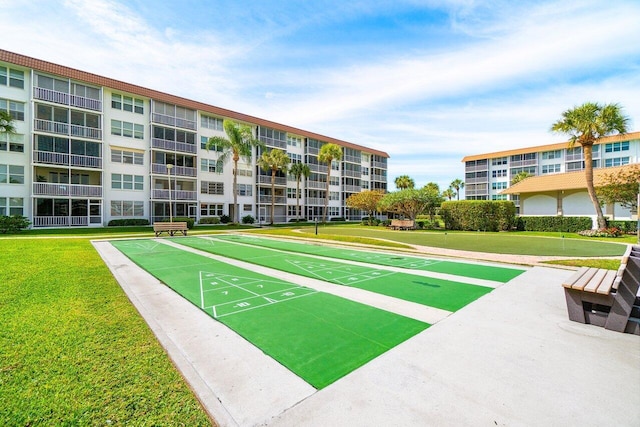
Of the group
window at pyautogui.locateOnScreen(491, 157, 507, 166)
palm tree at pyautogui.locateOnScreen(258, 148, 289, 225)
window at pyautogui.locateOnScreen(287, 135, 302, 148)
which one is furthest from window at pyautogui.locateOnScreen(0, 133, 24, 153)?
window at pyautogui.locateOnScreen(491, 157, 507, 166)

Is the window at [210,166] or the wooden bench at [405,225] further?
the window at [210,166]

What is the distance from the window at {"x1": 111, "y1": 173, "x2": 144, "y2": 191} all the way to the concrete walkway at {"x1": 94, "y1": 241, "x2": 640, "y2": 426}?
33.4m

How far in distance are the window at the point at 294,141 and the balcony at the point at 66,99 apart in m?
26.9

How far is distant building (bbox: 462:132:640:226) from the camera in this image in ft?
97.7

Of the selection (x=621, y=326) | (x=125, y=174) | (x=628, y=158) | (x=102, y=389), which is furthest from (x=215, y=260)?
(x=628, y=158)

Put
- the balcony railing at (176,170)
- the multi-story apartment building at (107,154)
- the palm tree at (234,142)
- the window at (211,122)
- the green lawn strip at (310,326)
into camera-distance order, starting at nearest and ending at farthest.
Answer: the green lawn strip at (310,326) → the multi-story apartment building at (107,154) → the balcony railing at (176,170) → the palm tree at (234,142) → the window at (211,122)

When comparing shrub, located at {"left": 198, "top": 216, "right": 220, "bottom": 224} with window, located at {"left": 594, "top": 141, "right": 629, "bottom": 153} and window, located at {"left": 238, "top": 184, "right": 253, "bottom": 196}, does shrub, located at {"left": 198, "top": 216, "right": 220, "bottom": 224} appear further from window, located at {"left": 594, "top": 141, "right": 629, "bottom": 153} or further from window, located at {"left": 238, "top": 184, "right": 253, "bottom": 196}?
window, located at {"left": 594, "top": 141, "right": 629, "bottom": 153}

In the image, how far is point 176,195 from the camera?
117 feet

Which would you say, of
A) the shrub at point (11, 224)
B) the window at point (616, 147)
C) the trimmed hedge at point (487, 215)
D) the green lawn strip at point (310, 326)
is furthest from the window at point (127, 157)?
the window at point (616, 147)

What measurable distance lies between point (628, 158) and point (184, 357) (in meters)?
68.2

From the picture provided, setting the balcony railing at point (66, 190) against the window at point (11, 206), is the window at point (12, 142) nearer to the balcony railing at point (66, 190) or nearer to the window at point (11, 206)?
the balcony railing at point (66, 190)

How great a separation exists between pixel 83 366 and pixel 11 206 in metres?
34.3

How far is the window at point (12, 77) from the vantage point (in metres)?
26.5

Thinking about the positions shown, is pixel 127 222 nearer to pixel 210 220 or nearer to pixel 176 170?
pixel 176 170
